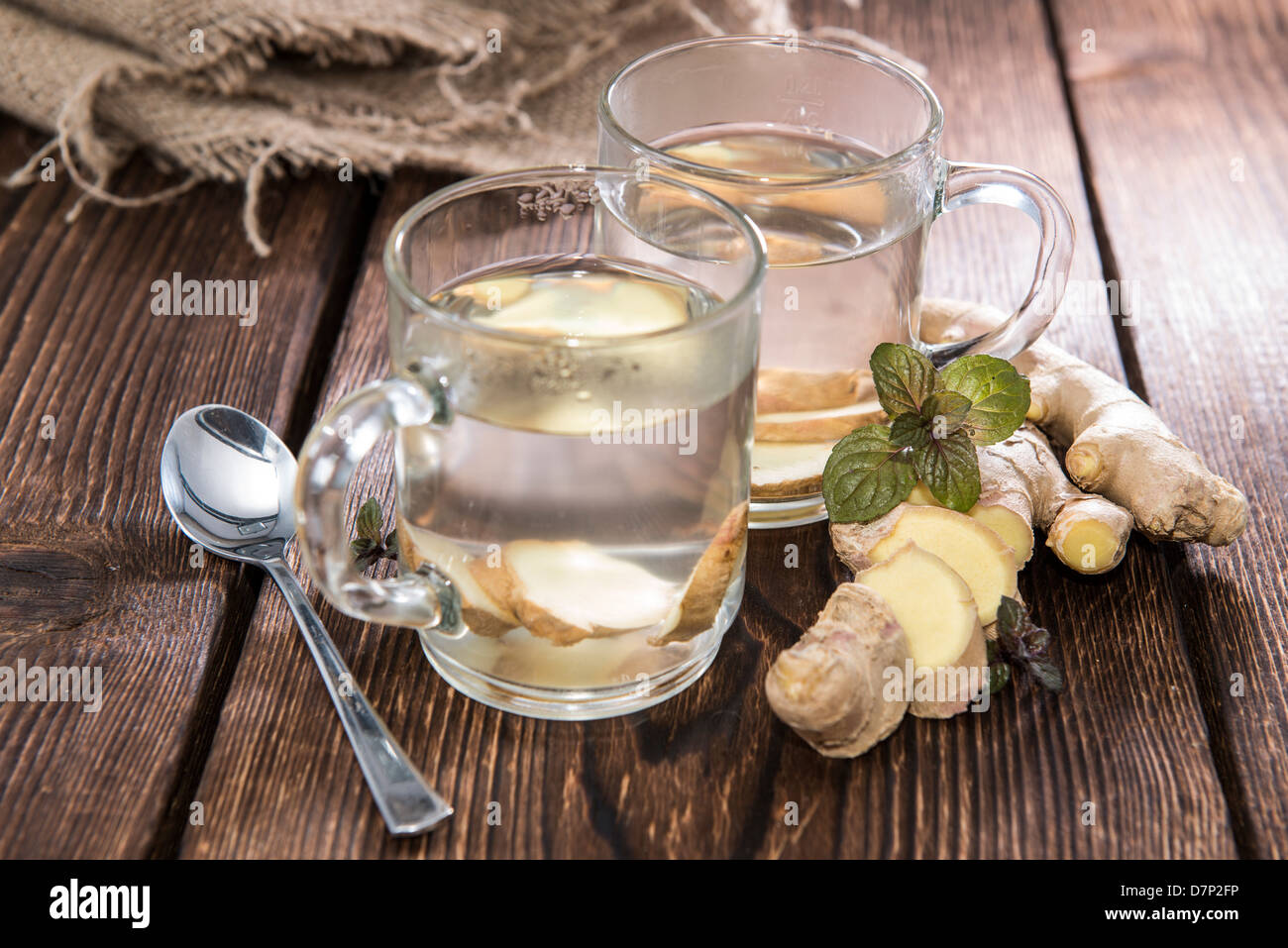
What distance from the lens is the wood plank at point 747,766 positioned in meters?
0.64

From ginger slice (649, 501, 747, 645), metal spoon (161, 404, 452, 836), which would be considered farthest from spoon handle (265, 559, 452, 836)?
ginger slice (649, 501, 747, 645)

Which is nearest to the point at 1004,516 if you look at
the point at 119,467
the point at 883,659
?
the point at 883,659

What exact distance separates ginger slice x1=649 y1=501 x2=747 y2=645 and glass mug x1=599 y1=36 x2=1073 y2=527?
12 centimetres

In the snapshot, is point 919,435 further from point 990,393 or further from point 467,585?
point 467,585

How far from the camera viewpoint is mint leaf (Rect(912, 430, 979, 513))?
0.75 metres

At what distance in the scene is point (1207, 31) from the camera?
1.49 meters

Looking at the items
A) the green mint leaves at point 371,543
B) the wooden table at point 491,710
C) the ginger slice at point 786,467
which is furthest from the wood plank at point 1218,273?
the green mint leaves at point 371,543

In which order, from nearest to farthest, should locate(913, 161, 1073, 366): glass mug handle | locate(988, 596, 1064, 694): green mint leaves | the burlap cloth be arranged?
locate(988, 596, 1064, 694): green mint leaves, locate(913, 161, 1073, 366): glass mug handle, the burlap cloth

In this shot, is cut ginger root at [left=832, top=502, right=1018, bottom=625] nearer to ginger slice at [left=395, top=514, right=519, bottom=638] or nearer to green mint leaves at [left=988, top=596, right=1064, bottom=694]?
green mint leaves at [left=988, top=596, right=1064, bottom=694]

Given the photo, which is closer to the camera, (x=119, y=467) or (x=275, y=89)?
(x=119, y=467)

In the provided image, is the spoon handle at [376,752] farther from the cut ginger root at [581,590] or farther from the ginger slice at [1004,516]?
the ginger slice at [1004,516]

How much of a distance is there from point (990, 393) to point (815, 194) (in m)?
0.15

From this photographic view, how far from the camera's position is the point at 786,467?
2.68ft
